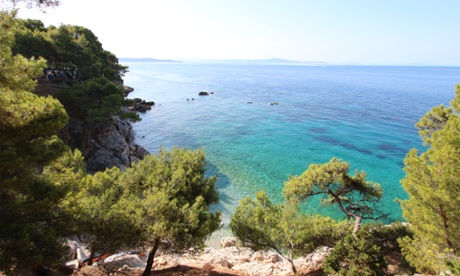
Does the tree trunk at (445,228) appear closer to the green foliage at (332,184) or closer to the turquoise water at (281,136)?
the green foliage at (332,184)

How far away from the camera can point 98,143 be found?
27078mm

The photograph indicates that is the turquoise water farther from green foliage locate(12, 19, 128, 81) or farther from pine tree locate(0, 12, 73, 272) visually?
pine tree locate(0, 12, 73, 272)

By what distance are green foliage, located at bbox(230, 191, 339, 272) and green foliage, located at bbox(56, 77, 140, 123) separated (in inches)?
826

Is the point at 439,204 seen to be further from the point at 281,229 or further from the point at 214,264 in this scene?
the point at 214,264

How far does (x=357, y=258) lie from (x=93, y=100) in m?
29.8

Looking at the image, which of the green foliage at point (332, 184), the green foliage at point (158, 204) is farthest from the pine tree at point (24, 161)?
the green foliage at point (332, 184)

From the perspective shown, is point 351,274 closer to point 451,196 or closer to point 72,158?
point 451,196

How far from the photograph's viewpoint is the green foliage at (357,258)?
9.72m

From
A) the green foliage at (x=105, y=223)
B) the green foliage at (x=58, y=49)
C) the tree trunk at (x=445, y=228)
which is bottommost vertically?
the green foliage at (x=105, y=223)

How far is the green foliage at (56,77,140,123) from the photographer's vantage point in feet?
88.2

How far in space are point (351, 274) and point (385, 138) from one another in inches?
1481

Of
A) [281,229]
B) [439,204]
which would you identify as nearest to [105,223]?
[281,229]

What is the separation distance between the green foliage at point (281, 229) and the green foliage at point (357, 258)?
5.98 feet

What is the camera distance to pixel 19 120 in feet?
23.6
